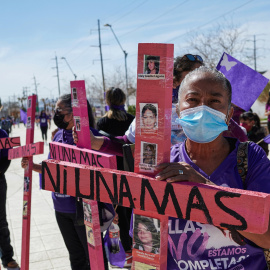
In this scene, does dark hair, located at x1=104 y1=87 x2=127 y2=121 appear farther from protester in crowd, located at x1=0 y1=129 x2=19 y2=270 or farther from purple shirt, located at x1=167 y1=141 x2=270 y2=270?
purple shirt, located at x1=167 y1=141 x2=270 y2=270

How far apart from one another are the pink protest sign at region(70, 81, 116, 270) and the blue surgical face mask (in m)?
0.81

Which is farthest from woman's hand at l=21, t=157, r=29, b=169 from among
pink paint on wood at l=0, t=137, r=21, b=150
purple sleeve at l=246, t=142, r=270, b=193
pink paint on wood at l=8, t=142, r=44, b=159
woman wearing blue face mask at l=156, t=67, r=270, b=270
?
purple sleeve at l=246, t=142, r=270, b=193

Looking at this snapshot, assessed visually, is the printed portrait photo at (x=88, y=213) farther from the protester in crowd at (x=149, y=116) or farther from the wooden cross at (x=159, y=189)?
the protester in crowd at (x=149, y=116)

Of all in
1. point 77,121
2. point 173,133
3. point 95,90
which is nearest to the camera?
point 77,121

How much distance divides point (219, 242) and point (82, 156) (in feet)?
2.75

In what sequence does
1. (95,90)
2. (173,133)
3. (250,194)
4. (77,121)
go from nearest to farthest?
(250,194) → (77,121) → (173,133) → (95,90)

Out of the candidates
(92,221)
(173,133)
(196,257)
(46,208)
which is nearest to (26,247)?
(92,221)

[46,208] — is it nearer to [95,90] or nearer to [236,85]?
[236,85]

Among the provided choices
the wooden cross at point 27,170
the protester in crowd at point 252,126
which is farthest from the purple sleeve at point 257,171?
the protester in crowd at point 252,126

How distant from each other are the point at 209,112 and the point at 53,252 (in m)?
3.85

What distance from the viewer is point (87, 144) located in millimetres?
1902

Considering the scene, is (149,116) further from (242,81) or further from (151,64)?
(242,81)

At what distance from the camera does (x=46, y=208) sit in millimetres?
6359

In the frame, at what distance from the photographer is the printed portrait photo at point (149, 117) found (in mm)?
1094
